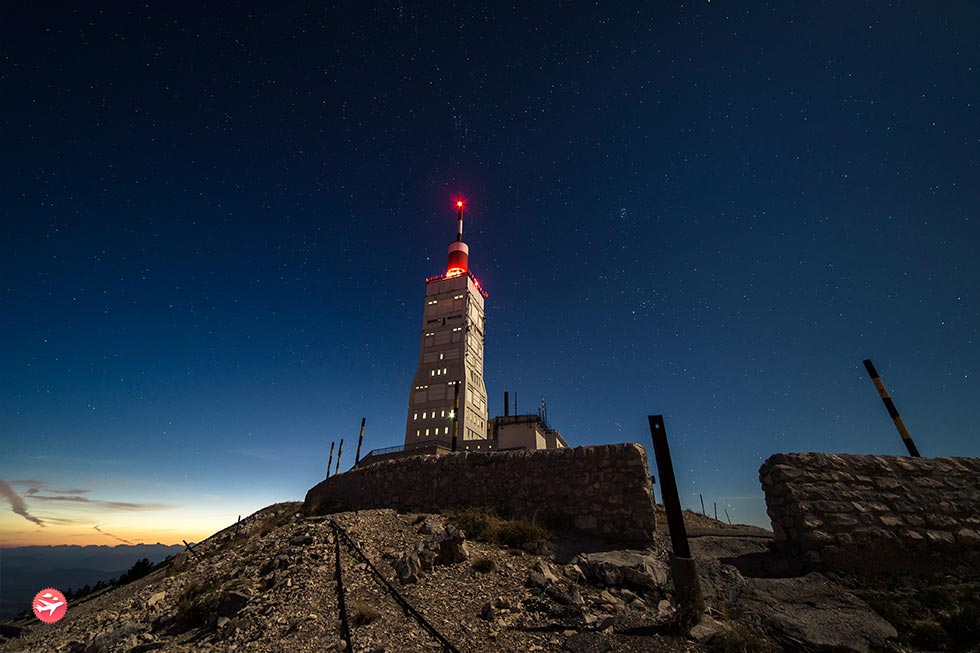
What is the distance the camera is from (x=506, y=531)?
34.3 ft

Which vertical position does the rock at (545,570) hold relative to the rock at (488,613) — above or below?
above

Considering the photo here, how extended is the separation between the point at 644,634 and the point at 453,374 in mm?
53328

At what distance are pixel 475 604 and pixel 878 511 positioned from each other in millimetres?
10218

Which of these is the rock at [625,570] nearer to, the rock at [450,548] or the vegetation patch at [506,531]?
the vegetation patch at [506,531]

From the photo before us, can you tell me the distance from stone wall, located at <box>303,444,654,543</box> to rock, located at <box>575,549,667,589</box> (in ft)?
6.12

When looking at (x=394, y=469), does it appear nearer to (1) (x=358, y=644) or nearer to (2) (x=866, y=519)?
(1) (x=358, y=644)

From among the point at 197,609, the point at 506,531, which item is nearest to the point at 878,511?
the point at 506,531

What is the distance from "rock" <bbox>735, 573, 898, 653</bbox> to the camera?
6094mm

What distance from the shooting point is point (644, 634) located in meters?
6.11

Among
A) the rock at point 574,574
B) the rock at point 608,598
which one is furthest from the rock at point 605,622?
the rock at point 574,574

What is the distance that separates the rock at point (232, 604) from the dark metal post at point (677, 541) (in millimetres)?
8622

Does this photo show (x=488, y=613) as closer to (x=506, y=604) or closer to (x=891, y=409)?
(x=506, y=604)

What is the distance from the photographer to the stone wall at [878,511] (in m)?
8.86

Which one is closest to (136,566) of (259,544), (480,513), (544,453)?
(259,544)
